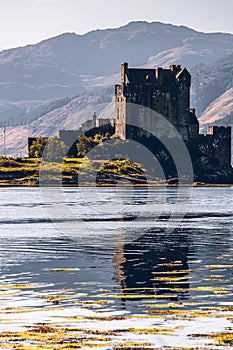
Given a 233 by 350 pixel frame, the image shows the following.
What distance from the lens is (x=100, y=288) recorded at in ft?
206

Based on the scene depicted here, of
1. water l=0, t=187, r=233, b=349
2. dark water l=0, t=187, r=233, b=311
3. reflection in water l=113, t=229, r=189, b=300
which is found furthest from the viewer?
dark water l=0, t=187, r=233, b=311

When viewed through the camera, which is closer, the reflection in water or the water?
the water

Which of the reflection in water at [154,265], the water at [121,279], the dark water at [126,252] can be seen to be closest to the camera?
the water at [121,279]

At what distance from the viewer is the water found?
50.8 m

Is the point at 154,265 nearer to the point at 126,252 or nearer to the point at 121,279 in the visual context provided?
the point at 121,279

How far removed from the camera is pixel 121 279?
2638 inches

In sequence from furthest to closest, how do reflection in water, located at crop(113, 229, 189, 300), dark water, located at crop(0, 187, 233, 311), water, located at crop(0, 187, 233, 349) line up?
dark water, located at crop(0, 187, 233, 311) → reflection in water, located at crop(113, 229, 189, 300) → water, located at crop(0, 187, 233, 349)

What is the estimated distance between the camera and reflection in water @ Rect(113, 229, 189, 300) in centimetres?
6256

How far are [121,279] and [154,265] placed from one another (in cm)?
939

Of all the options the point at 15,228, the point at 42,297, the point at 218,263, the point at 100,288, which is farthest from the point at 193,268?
the point at 15,228

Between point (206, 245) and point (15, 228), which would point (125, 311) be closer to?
point (206, 245)

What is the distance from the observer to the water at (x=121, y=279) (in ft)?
167

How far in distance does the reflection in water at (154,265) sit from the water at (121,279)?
70mm

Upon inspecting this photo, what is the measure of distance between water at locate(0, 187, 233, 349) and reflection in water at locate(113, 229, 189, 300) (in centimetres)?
7
